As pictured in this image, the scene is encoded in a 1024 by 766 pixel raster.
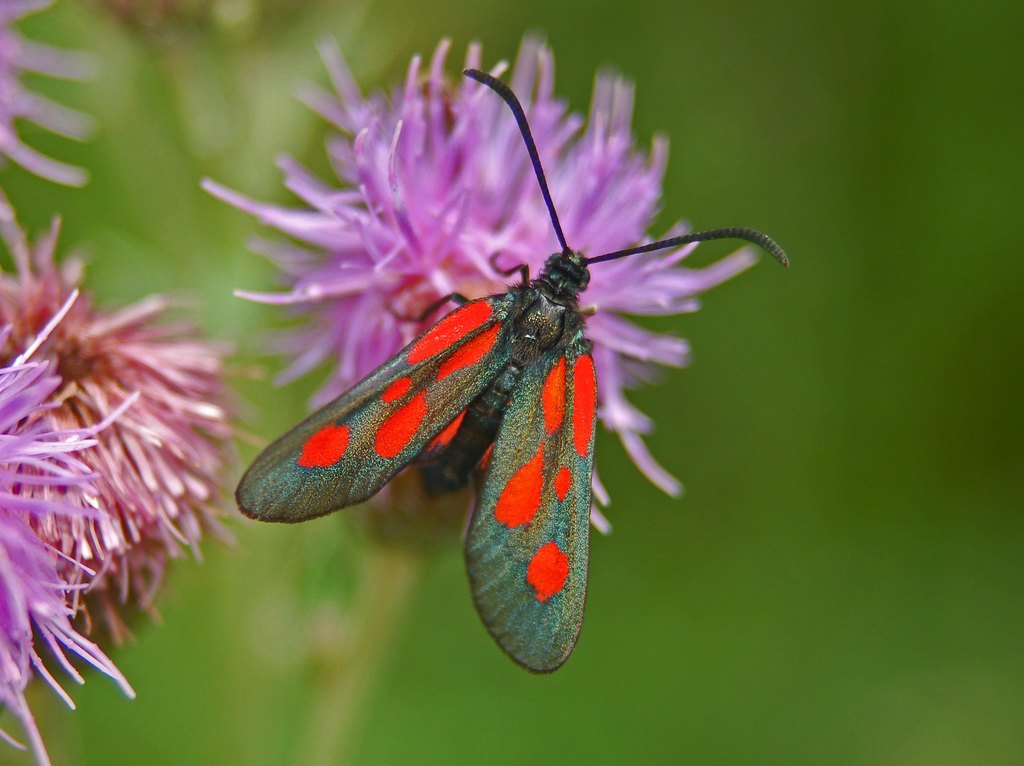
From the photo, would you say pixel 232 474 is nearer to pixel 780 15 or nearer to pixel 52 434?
pixel 52 434

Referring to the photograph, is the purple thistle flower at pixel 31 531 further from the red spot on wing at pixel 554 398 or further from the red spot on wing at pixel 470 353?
the red spot on wing at pixel 554 398

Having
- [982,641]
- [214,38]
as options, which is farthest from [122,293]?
[982,641]

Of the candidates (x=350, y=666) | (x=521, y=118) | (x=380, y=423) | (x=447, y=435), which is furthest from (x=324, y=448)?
(x=350, y=666)

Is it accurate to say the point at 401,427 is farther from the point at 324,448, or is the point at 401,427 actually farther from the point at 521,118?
the point at 521,118

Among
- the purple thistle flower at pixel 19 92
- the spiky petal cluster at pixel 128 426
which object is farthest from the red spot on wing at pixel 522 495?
the purple thistle flower at pixel 19 92

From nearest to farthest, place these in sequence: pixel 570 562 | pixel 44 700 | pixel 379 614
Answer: pixel 570 562
pixel 44 700
pixel 379 614

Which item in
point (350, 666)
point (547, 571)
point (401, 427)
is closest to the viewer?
point (547, 571)
